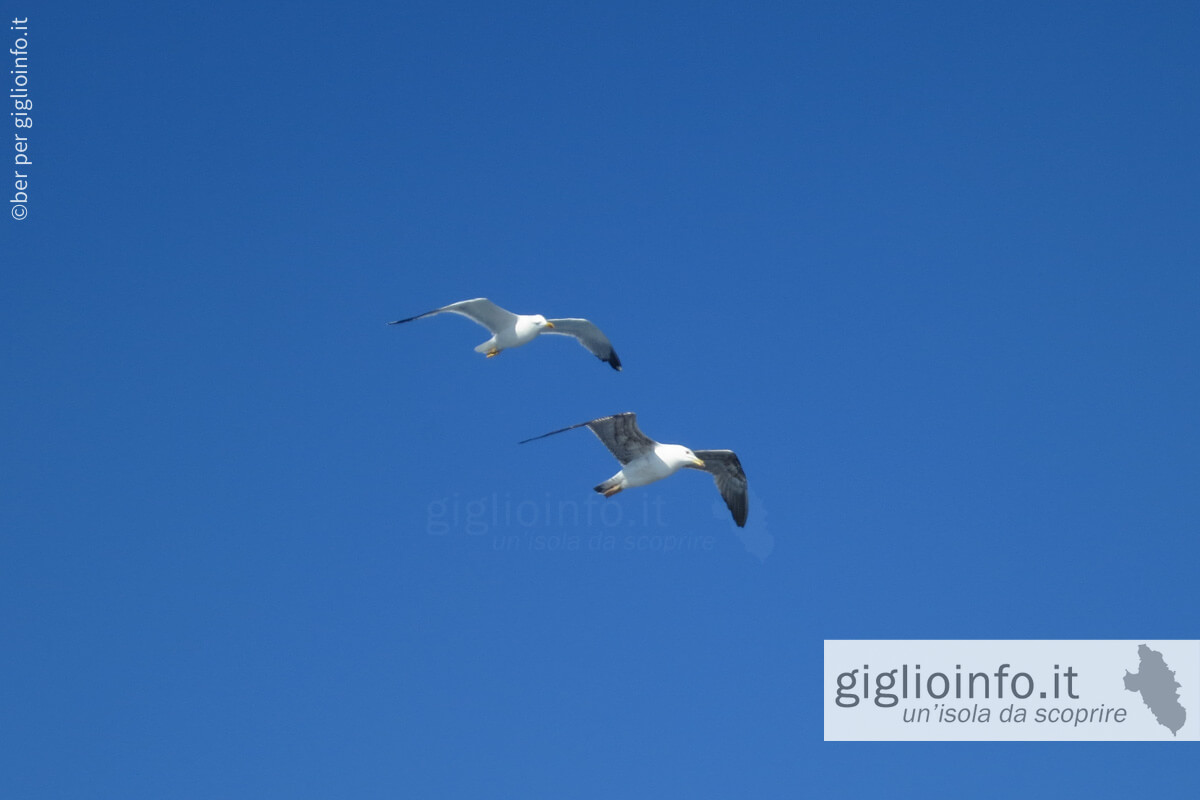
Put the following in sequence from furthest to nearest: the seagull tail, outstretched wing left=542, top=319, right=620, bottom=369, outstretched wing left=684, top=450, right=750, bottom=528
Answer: outstretched wing left=542, top=319, right=620, bottom=369 < outstretched wing left=684, top=450, right=750, bottom=528 < the seagull tail

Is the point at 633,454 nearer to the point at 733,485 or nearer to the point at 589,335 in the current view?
the point at 733,485

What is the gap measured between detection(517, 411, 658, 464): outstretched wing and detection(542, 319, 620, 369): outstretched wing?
3596mm

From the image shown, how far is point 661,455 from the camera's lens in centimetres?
2483

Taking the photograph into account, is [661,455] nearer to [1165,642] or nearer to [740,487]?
[740,487]

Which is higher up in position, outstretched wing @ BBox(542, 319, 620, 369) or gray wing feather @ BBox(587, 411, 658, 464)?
outstretched wing @ BBox(542, 319, 620, 369)

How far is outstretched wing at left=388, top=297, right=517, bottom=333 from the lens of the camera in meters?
27.1

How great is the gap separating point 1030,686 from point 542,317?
8.90 metres

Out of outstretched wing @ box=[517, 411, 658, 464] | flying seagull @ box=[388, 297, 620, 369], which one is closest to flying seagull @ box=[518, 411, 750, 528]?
outstretched wing @ box=[517, 411, 658, 464]

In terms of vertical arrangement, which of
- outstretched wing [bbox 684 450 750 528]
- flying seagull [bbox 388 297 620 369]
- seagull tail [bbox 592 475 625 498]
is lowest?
seagull tail [bbox 592 475 625 498]

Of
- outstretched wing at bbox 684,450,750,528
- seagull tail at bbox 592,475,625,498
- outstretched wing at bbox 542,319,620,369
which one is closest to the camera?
seagull tail at bbox 592,475,625,498

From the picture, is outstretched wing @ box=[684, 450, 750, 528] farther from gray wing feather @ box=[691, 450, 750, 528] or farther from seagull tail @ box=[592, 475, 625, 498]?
seagull tail @ box=[592, 475, 625, 498]

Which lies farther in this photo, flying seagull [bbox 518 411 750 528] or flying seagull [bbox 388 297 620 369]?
flying seagull [bbox 388 297 620 369]

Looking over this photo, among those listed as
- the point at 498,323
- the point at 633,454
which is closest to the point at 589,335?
the point at 498,323

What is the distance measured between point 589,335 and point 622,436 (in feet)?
12.8
